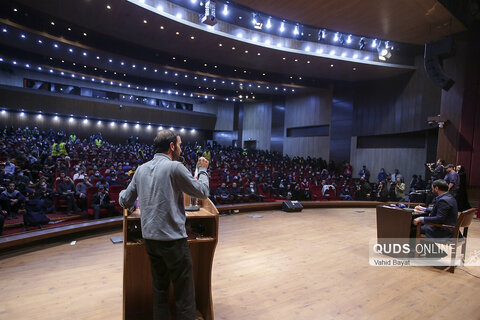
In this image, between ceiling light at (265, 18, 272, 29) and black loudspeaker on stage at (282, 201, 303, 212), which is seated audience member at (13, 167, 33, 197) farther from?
ceiling light at (265, 18, 272, 29)

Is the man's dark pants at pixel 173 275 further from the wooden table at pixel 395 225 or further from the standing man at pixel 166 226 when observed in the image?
the wooden table at pixel 395 225

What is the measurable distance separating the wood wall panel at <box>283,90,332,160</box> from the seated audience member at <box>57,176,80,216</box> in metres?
13.2

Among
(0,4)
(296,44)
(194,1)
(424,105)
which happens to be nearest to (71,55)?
(0,4)

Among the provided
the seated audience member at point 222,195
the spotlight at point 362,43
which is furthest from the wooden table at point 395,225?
the spotlight at point 362,43

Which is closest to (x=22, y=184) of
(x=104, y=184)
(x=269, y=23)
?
(x=104, y=184)

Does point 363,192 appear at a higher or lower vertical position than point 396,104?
lower

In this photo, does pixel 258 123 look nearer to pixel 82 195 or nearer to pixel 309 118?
pixel 309 118

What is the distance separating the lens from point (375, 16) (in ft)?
27.0

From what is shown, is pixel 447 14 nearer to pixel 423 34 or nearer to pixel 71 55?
pixel 423 34

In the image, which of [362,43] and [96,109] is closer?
[362,43]

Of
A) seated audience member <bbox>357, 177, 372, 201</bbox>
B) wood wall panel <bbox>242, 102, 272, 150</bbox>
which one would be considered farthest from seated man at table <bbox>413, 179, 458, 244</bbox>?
wood wall panel <bbox>242, 102, 272, 150</bbox>

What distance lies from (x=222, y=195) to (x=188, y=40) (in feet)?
22.1

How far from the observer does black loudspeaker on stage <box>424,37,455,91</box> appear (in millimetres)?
7168

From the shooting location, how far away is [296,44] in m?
11.0
